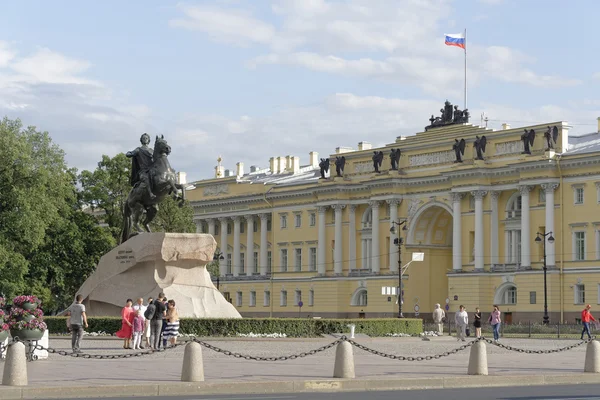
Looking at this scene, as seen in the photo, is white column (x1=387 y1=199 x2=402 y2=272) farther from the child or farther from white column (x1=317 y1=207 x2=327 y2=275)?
the child

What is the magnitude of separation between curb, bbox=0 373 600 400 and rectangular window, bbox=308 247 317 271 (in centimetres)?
8556

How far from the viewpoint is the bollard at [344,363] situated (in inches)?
984

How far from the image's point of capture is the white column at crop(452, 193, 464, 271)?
97125mm

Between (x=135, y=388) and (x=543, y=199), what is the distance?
2824 inches

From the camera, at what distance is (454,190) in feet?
318

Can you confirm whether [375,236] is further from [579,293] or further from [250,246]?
[579,293]

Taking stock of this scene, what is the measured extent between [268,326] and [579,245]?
48021 millimetres

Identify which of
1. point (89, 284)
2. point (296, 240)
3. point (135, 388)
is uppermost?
point (296, 240)

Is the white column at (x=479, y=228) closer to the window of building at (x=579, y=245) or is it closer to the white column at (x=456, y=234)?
the white column at (x=456, y=234)

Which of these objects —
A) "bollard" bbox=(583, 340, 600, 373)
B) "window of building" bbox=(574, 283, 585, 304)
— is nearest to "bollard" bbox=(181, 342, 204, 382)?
"bollard" bbox=(583, 340, 600, 373)

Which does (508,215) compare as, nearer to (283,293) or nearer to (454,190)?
(454,190)

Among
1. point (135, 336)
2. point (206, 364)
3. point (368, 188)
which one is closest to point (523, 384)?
point (206, 364)

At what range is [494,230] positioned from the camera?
95.4 metres

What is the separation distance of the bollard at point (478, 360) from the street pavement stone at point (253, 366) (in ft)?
0.90
